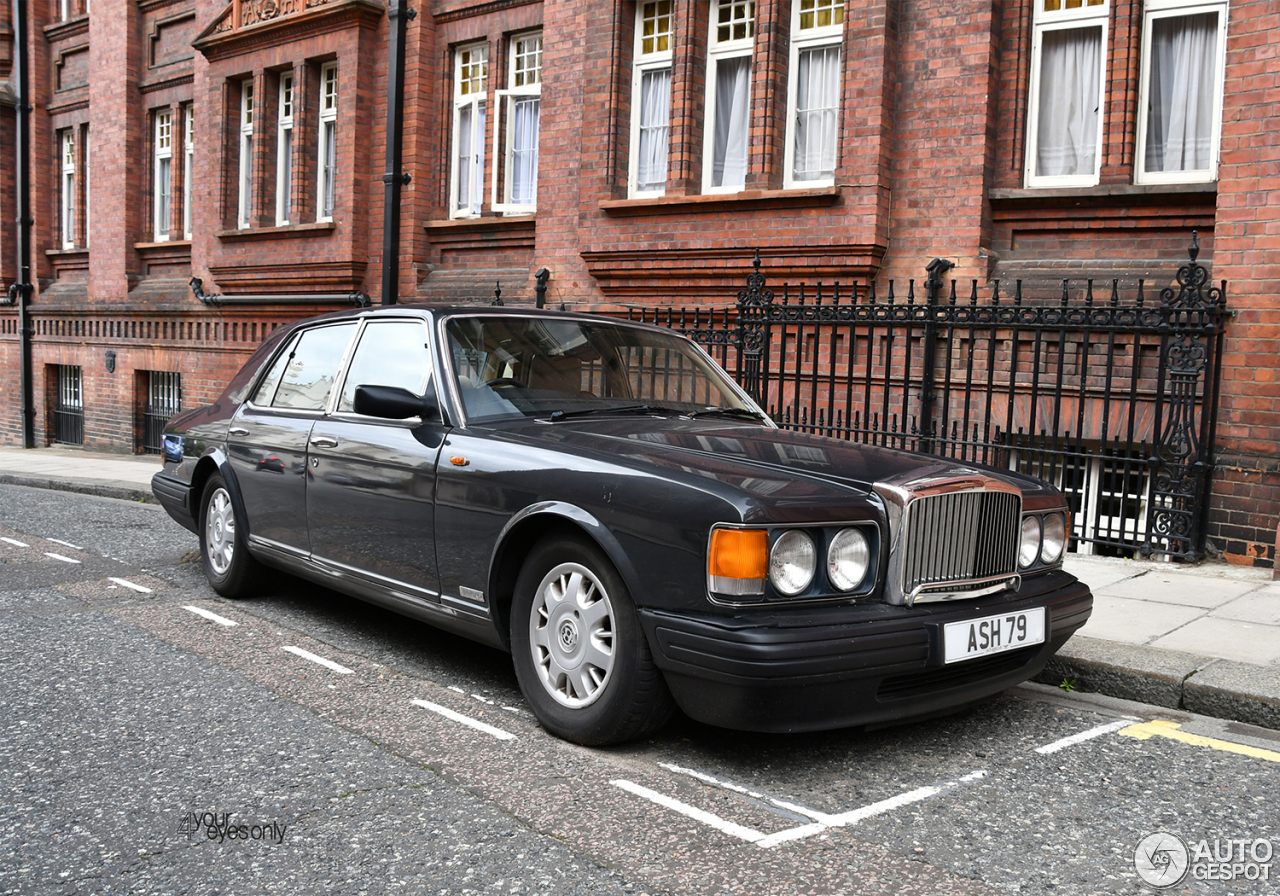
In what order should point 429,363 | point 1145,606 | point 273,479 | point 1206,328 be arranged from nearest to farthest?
point 429,363 → point 273,479 → point 1145,606 → point 1206,328

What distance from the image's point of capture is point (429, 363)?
4926 millimetres

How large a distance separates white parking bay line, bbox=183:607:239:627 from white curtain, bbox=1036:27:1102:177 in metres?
7.36

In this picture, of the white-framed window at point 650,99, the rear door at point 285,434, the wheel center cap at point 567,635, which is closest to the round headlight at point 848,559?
the wheel center cap at point 567,635

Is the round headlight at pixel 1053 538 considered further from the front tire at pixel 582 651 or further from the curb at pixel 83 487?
the curb at pixel 83 487

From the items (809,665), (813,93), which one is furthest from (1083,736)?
(813,93)

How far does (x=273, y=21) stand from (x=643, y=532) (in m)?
13.9

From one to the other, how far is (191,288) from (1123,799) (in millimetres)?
16004

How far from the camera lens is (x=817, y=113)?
10.5 metres

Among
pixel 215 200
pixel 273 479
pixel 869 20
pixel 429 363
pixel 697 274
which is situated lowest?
pixel 273 479

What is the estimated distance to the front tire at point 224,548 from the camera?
20.3 ft

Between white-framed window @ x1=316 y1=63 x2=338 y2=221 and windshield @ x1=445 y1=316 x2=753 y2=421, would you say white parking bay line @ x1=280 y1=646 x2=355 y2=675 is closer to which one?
windshield @ x1=445 y1=316 x2=753 y2=421

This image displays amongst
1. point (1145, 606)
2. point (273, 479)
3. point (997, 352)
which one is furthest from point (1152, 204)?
point (273, 479)

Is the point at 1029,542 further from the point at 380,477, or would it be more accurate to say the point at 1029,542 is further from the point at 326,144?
the point at 326,144

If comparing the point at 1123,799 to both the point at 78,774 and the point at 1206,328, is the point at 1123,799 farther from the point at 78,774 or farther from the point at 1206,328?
the point at 1206,328
